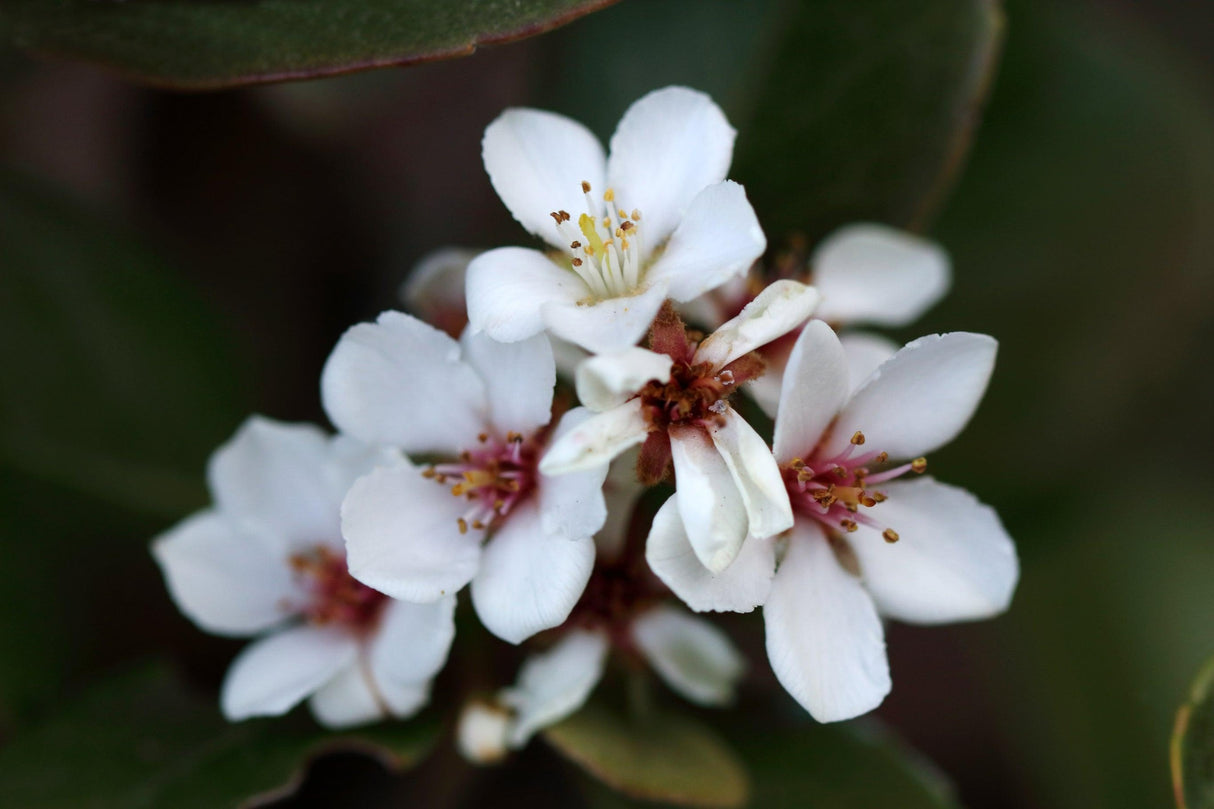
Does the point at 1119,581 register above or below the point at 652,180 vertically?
below

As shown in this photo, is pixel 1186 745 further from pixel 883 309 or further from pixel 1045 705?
pixel 1045 705

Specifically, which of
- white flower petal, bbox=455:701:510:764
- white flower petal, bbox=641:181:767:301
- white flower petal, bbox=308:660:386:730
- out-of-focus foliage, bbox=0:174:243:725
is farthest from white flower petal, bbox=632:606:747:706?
out-of-focus foliage, bbox=0:174:243:725

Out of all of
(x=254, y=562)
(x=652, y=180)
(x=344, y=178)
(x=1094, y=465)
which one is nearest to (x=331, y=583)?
(x=254, y=562)

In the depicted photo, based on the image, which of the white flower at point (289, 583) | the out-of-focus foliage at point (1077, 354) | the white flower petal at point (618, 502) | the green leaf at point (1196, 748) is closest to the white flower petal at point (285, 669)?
the white flower at point (289, 583)

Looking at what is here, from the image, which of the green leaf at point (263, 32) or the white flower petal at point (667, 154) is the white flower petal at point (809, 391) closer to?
the white flower petal at point (667, 154)

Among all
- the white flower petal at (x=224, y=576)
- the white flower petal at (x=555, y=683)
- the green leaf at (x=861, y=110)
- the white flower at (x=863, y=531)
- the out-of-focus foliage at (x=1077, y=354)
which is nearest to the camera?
the white flower at (x=863, y=531)

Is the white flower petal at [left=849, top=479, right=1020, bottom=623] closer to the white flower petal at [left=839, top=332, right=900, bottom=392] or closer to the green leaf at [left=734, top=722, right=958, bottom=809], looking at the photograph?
the white flower petal at [left=839, top=332, right=900, bottom=392]
